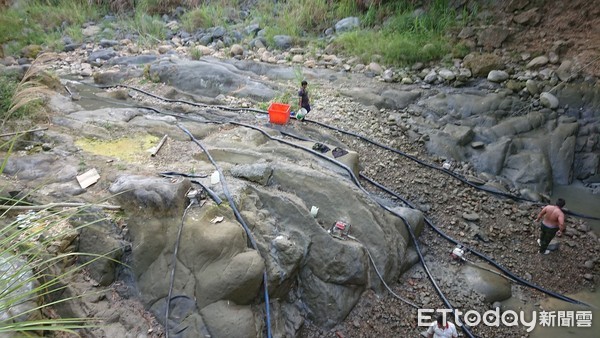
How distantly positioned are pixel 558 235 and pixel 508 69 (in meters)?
3.42

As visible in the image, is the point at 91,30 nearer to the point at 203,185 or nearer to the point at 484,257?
the point at 203,185

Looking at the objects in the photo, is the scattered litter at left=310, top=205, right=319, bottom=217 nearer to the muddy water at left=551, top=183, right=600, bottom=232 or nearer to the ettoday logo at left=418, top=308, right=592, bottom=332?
the ettoday logo at left=418, top=308, right=592, bottom=332

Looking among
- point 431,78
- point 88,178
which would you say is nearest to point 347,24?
point 431,78

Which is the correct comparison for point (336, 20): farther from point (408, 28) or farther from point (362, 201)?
point (362, 201)

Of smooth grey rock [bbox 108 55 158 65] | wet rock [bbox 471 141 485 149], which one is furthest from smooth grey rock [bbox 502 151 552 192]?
smooth grey rock [bbox 108 55 158 65]

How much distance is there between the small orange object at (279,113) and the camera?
5.93 metres

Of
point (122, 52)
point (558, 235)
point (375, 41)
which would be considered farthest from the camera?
point (122, 52)

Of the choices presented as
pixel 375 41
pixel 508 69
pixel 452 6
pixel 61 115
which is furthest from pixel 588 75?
pixel 61 115

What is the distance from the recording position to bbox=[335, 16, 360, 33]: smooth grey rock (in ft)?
30.7

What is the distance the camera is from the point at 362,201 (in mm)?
4566

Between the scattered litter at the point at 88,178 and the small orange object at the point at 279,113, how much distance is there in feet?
8.59

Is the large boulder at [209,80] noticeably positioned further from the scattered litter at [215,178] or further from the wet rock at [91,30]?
the wet rock at [91,30]

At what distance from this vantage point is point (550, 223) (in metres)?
4.88

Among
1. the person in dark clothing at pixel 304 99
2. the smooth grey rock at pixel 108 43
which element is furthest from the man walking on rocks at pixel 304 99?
the smooth grey rock at pixel 108 43
